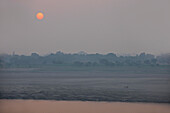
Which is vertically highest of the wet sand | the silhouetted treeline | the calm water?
the silhouetted treeline

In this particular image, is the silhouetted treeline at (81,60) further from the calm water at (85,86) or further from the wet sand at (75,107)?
the wet sand at (75,107)

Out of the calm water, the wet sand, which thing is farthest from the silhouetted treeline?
the wet sand

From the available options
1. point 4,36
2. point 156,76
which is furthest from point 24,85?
point 156,76

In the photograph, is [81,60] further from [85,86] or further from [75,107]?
[75,107]

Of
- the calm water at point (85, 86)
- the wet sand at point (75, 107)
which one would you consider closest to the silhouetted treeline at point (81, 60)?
the calm water at point (85, 86)

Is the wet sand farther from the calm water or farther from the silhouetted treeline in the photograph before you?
the silhouetted treeline

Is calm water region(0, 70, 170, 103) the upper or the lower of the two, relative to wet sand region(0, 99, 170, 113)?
upper

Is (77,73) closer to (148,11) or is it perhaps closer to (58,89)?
(58,89)
